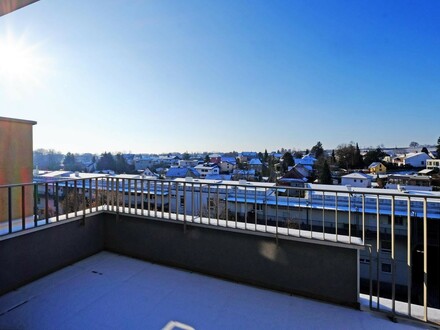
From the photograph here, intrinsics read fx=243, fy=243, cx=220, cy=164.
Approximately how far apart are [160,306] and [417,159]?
27.7 metres

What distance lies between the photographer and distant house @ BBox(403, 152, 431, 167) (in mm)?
21922

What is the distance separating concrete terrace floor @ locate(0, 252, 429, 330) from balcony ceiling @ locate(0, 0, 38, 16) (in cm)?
242

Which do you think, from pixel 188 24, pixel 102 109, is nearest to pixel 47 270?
pixel 188 24

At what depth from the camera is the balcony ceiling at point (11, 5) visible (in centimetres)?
182

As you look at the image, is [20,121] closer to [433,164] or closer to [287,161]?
[433,164]

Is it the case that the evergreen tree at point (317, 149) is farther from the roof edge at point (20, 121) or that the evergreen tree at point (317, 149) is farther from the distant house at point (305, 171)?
the roof edge at point (20, 121)

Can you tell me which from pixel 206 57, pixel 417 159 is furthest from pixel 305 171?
pixel 206 57

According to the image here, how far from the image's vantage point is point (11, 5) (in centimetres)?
187

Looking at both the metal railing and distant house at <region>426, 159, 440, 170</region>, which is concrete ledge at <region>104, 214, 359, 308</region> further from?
distant house at <region>426, 159, 440, 170</region>

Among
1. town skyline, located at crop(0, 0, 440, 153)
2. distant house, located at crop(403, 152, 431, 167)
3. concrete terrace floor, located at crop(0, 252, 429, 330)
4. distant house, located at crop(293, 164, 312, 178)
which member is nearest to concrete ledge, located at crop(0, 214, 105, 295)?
concrete terrace floor, located at crop(0, 252, 429, 330)

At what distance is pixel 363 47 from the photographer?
22.0 feet

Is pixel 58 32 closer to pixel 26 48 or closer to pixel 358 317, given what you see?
pixel 26 48

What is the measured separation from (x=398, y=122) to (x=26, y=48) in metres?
14.3

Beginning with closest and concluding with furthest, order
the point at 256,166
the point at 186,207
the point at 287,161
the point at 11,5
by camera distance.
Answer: the point at 11,5 < the point at 186,207 < the point at 256,166 < the point at 287,161
